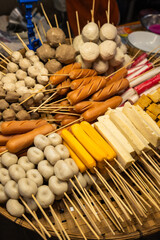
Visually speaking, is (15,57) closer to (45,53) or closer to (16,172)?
(45,53)

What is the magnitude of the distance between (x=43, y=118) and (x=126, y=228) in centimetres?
165

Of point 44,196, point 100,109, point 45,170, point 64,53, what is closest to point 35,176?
point 45,170

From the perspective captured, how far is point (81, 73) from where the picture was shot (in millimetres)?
2896

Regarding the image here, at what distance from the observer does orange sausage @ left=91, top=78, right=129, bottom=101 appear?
9.27ft

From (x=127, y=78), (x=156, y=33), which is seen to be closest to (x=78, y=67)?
(x=127, y=78)

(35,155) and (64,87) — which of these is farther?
(64,87)

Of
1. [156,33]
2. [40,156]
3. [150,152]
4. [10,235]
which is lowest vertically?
[150,152]

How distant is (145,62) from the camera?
11.6ft

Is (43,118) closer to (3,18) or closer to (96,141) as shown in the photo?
(96,141)

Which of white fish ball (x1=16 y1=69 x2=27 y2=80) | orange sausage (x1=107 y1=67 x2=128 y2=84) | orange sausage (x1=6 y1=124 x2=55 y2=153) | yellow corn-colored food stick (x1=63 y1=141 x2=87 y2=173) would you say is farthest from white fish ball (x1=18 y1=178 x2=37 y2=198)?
orange sausage (x1=107 y1=67 x2=128 y2=84)

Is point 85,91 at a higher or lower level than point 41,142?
higher

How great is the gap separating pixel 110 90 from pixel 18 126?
52.7 inches

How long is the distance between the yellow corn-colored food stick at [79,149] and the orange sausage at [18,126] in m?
0.40

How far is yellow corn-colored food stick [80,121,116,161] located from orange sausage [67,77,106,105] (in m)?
0.38
